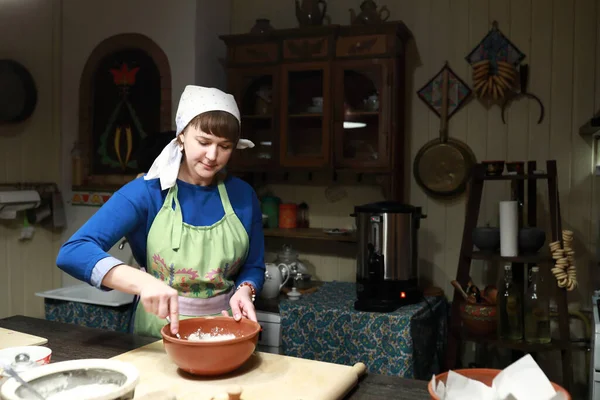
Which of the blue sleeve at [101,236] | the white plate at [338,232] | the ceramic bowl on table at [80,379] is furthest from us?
the white plate at [338,232]

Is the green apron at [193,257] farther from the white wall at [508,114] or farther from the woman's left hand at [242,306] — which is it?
the white wall at [508,114]

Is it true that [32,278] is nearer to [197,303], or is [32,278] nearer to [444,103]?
[197,303]

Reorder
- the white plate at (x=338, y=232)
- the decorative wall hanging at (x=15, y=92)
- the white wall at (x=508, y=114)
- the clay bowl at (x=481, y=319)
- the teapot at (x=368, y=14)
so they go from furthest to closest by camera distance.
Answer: the decorative wall hanging at (x=15, y=92) → the white plate at (x=338, y=232) → the teapot at (x=368, y=14) → the white wall at (x=508, y=114) → the clay bowl at (x=481, y=319)

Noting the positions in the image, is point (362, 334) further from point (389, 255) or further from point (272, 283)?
point (272, 283)

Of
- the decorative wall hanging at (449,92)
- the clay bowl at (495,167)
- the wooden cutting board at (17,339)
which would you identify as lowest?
the wooden cutting board at (17,339)

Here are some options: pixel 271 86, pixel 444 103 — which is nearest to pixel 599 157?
pixel 444 103

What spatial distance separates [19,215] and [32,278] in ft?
1.33

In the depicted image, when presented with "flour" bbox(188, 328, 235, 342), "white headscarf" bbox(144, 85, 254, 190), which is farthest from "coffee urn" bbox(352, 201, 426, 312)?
"flour" bbox(188, 328, 235, 342)

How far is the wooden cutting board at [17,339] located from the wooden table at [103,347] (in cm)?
3

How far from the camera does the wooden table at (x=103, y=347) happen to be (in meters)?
1.17

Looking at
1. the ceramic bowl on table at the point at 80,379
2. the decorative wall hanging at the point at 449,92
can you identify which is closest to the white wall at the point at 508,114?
the decorative wall hanging at the point at 449,92

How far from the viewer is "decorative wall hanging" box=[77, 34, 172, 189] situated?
3.24 metres

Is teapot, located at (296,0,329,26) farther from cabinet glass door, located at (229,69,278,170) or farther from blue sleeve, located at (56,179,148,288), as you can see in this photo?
blue sleeve, located at (56,179,148,288)

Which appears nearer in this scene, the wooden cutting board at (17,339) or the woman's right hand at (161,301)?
the woman's right hand at (161,301)
